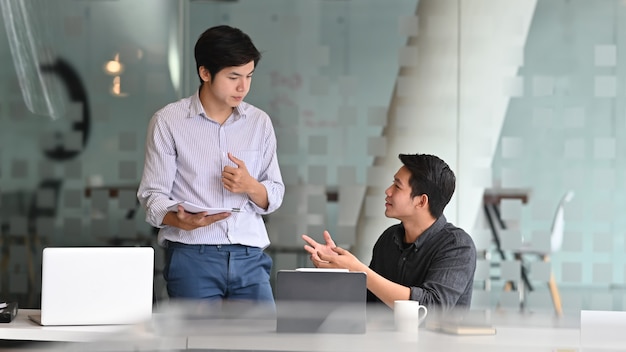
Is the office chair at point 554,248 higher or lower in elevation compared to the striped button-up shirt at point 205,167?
lower

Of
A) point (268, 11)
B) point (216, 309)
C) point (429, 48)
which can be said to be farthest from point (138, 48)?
point (216, 309)

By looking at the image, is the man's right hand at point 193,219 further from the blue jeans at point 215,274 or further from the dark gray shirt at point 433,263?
the dark gray shirt at point 433,263

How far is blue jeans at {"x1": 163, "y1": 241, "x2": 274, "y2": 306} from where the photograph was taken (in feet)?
9.57

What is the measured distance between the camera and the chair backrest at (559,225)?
480cm

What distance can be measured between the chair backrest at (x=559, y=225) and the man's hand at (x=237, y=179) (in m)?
2.37

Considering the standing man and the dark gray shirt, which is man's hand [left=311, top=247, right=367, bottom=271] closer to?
the dark gray shirt

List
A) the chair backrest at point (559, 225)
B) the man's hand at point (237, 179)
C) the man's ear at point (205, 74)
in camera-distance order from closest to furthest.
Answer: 1. the man's hand at point (237, 179)
2. the man's ear at point (205, 74)
3. the chair backrest at point (559, 225)

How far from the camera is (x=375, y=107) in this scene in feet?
15.8

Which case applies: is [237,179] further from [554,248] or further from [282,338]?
[554,248]

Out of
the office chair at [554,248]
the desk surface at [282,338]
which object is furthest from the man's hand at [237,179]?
the office chair at [554,248]

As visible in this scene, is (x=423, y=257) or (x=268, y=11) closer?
(x=423, y=257)

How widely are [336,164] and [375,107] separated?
37 cm

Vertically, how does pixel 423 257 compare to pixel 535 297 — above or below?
above

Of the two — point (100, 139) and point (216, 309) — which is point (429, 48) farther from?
point (216, 309)
